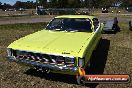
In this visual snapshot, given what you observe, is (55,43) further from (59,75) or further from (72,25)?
(72,25)

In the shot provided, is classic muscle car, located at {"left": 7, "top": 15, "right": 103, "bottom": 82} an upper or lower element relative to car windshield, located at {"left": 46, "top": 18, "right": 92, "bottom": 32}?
lower

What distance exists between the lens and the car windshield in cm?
746

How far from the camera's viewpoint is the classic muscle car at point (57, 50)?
5.46 meters

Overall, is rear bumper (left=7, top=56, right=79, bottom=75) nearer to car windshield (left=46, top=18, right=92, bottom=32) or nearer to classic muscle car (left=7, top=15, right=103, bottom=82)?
classic muscle car (left=7, top=15, right=103, bottom=82)

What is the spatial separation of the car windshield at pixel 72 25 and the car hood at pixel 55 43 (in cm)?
25

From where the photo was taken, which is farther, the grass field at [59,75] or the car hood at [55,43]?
the grass field at [59,75]

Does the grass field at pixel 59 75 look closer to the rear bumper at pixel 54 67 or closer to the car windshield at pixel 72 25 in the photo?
the rear bumper at pixel 54 67

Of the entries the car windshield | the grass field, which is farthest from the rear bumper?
the car windshield

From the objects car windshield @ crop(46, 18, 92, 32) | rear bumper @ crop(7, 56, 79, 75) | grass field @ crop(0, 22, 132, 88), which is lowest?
grass field @ crop(0, 22, 132, 88)

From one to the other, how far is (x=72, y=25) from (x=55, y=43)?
5.34 ft

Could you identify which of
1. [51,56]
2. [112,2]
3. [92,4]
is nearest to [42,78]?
[51,56]

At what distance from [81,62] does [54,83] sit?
1051 mm

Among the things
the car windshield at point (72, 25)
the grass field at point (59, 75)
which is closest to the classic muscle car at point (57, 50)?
the car windshield at point (72, 25)

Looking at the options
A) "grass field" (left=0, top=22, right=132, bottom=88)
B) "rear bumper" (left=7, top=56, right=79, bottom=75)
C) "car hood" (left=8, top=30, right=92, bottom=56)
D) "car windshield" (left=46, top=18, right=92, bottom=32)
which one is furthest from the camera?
"car windshield" (left=46, top=18, right=92, bottom=32)
